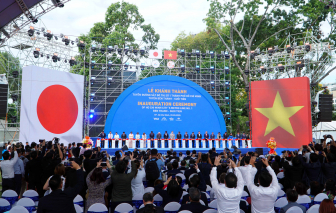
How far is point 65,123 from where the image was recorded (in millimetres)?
15391

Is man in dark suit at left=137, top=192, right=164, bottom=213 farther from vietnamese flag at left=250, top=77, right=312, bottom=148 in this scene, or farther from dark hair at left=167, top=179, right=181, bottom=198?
vietnamese flag at left=250, top=77, right=312, bottom=148

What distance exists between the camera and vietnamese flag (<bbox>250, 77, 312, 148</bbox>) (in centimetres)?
1612

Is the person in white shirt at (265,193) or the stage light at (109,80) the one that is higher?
the stage light at (109,80)

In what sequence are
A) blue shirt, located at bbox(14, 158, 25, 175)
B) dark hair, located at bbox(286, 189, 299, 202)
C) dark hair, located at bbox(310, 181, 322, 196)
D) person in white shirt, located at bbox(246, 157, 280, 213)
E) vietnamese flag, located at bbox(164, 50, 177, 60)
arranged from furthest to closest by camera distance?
vietnamese flag, located at bbox(164, 50, 177, 60) < blue shirt, located at bbox(14, 158, 25, 175) < dark hair, located at bbox(310, 181, 322, 196) < dark hair, located at bbox(286, 189, 299, 202) < person in white shirt, located at bbox(246, 157, 280, 213)

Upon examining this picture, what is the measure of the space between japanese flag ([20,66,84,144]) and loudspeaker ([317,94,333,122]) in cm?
1278

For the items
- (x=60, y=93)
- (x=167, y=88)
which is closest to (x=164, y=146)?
(x=167, y=88)

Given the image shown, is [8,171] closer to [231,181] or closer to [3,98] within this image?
[231,181]

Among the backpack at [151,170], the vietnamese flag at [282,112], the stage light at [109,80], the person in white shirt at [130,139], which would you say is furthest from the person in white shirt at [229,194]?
the stage light at [109,80]

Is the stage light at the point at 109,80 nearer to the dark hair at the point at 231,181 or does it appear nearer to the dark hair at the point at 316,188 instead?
the dark hair at the point at 316,188

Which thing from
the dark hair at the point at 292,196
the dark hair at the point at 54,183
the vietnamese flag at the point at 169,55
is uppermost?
the vietnamese flag at the point at 169,55

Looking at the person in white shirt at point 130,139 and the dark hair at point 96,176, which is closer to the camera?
the dark hair at point 96,176

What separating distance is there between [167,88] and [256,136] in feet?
21.1

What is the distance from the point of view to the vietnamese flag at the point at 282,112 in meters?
16.1

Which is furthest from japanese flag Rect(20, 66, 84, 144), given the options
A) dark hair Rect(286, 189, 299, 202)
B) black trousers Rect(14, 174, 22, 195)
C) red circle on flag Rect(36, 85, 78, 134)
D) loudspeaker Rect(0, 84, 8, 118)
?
dark hair Rect(286, 189, 299, 202)
